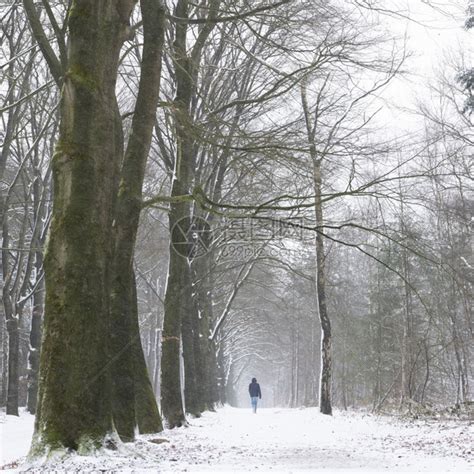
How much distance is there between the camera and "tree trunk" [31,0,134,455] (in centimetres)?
511

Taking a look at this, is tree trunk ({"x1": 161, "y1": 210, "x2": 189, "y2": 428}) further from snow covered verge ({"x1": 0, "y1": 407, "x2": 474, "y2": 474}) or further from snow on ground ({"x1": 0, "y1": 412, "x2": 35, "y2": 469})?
snow on ground ({"x1": 0, "y1": 412, "x2": 35, "y2": 469})

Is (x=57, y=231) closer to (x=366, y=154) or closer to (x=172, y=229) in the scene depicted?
(x=366, y=154)

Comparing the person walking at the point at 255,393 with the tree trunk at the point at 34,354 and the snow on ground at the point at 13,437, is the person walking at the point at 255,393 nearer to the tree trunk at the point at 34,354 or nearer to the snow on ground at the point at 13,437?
the tree trunk at the point at 34,354

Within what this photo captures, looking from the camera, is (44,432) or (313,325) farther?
(313,325)

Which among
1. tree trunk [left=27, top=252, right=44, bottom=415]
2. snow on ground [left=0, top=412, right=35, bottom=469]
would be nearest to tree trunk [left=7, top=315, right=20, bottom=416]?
snow on ground [left=0, top=412, right=35, bottom=469]

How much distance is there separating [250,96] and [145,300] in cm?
2464

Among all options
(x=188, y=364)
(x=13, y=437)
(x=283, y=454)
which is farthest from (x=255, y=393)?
(x=283, y=454)

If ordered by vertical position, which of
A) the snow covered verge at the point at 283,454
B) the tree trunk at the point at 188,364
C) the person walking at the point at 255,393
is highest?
the tree trunk at the point at 188,364

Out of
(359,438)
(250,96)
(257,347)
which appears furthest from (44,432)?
(257,347)

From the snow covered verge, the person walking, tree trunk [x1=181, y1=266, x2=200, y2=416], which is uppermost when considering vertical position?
tree trunk [x1=181, y1=266, x2=200, y2=416]

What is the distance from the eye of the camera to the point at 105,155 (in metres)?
5.84

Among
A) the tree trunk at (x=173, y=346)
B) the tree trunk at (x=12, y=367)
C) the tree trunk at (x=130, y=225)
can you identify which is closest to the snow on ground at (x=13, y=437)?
the tree trunk at (x=12, y=367)

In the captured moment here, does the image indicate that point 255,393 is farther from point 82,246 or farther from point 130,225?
point 82,246

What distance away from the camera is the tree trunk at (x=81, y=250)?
16.8 feet
